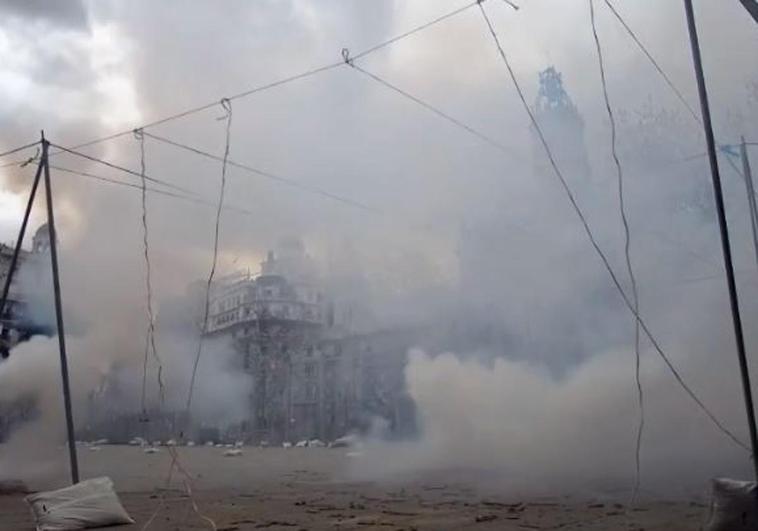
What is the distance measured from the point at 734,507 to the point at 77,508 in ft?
27.3

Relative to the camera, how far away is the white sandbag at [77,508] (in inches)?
371

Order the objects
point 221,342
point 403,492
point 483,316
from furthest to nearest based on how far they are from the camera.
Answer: point 221,342 → point 483,316 → point 403,492

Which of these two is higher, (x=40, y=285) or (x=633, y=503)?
(x=40, y=285)

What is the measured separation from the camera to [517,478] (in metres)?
16.8

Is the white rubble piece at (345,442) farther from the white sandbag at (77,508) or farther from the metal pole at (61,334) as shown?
the white sandbag at (77,508)

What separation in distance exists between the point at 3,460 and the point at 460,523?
21.7 m

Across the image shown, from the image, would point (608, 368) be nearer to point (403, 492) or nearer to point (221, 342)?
point (403, 492)

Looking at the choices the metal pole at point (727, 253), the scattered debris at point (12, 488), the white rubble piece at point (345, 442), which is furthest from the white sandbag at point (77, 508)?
the white rubble piece at point (345, 442)

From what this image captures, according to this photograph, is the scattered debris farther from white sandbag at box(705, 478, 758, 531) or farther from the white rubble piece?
the white rubble piece

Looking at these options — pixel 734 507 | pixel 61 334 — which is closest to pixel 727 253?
pixel 734 507

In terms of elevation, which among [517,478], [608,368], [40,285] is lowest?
[517,478]

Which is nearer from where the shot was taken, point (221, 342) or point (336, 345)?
point (221, 342)

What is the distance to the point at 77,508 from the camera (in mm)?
9641

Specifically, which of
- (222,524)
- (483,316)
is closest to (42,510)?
(222,524)
